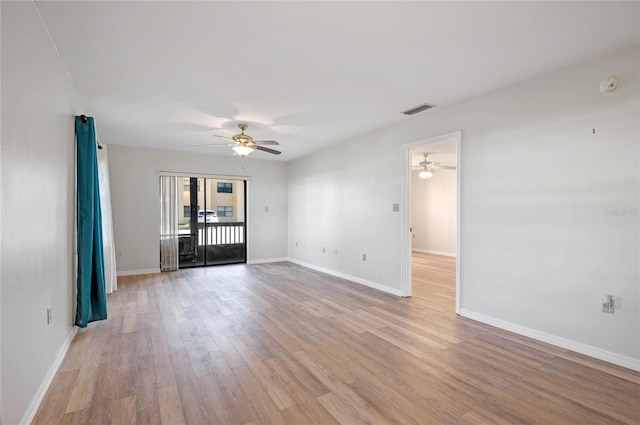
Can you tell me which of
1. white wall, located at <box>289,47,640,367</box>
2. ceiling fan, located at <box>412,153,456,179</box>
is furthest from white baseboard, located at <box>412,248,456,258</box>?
white wall, located at <box>289,47,640,367</box>

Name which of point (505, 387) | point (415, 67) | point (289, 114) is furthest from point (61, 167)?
point (505, 387)

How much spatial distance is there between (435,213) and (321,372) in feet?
25.0

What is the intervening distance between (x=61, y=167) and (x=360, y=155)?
4.06 m

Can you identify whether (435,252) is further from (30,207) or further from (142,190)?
(30,207)

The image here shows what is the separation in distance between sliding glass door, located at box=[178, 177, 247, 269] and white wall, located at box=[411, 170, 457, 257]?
5275mm

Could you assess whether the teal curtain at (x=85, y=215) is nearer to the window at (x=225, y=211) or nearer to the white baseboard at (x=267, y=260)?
the white baseboard at (x=267, y=260)

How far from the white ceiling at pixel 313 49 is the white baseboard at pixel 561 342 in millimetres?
2507

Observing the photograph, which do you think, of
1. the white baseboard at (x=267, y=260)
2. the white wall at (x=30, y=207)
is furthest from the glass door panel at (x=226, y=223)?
the white wall at (x=30, y=207)

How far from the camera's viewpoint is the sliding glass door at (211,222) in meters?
6.79

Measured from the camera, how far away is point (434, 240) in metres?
8.96

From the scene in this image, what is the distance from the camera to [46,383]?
2.13 metres

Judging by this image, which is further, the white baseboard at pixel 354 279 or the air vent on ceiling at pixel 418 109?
the white baseboard at pixel 354 279

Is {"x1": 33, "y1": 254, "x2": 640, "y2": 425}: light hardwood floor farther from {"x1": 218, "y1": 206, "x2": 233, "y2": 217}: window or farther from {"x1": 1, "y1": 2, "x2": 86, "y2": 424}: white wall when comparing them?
{"x1": 218, "y1": 206, "x2": 233, "y2": 217}: window

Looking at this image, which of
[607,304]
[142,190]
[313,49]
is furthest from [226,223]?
[607,304]
